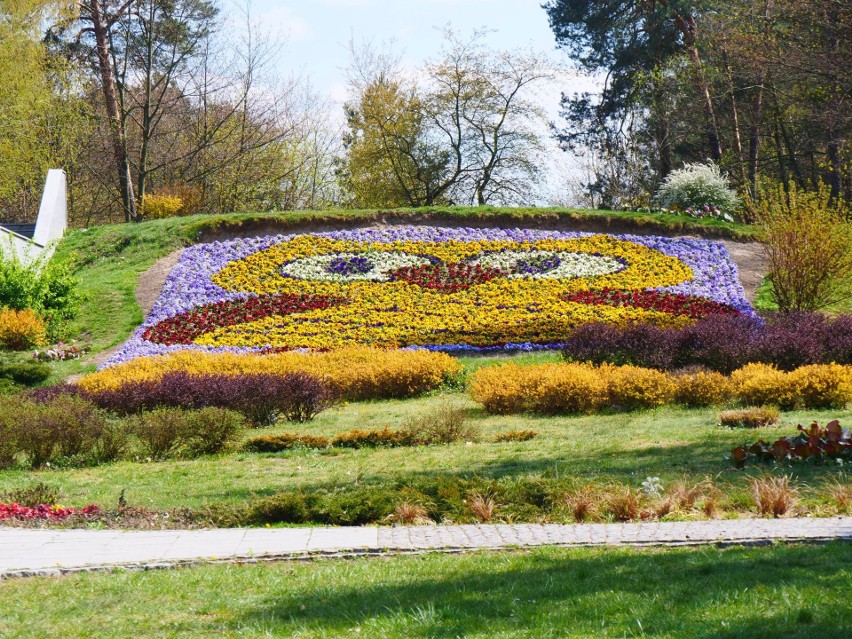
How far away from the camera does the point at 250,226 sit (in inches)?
890

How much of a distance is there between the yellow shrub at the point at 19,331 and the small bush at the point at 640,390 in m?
10.1

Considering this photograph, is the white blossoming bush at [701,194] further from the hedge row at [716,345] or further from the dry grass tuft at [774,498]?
the dry grass tuft at [774,498]

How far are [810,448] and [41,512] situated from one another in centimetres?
566

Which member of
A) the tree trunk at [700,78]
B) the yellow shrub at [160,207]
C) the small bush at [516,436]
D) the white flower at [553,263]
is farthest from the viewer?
the tree trunk at [700,78]

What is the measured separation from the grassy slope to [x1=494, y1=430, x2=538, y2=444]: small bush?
1251 centimetres

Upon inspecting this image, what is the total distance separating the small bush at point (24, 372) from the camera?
14148 mm

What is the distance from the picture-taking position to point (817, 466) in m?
7.52

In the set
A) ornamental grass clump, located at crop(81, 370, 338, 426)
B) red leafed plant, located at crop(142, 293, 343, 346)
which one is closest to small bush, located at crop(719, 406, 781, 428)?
ornamental grass clump, located at crop(81, 370, 338, 426)

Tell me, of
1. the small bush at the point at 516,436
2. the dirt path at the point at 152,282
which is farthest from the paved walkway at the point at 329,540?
the dirt path at the point at 152,282

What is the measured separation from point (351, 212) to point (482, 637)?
19.9 meters

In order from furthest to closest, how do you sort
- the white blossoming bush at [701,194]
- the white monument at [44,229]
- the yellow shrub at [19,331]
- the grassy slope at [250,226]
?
the white blossoming bush at [701,194], the grassy slope at [250,226], the white monument at [44,229], the yellow shrub at [19,331]

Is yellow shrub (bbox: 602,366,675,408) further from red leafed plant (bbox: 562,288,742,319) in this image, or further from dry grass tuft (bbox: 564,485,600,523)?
red leafed plant (bbox: 562,288,742,319)

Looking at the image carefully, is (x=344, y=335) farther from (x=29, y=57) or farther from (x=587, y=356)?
(x=29, y=57)

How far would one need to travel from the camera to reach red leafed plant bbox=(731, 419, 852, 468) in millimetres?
7555
